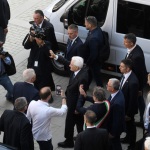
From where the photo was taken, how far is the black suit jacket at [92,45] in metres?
10.2

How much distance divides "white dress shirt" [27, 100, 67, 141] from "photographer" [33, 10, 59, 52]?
2757 mm

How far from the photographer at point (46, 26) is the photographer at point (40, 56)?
45 centimetres

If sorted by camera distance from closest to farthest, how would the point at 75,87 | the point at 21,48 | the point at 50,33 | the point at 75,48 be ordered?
the point at 75,87 → the point at 75,48 → the point at 50,33 → the point at 21,48

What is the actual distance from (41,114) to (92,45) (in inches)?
102

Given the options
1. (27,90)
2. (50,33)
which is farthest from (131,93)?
(50,33)

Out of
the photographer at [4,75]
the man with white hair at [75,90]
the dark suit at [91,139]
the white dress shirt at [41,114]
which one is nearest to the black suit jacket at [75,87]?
the man with white hair at [75,90]

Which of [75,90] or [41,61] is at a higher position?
[75,90]

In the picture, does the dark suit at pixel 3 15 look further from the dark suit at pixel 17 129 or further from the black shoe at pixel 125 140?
the dark suit at pixel 17 129

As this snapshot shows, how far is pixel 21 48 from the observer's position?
1316 cm

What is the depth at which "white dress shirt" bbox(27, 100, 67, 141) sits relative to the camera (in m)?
8.10

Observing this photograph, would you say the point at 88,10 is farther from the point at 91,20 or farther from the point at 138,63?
the point at 138,63

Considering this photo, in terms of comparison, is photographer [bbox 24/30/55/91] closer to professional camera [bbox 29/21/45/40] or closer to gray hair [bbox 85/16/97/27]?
professional camera [bbox 29/21/45/40]

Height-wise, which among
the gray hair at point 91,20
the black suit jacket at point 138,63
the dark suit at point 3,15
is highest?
the gray hair at point 91,20

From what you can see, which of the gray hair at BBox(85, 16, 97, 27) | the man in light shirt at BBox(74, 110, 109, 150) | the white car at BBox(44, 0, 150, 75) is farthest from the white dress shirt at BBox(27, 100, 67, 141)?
the white car at BBox(44, 0, 150, 75)
